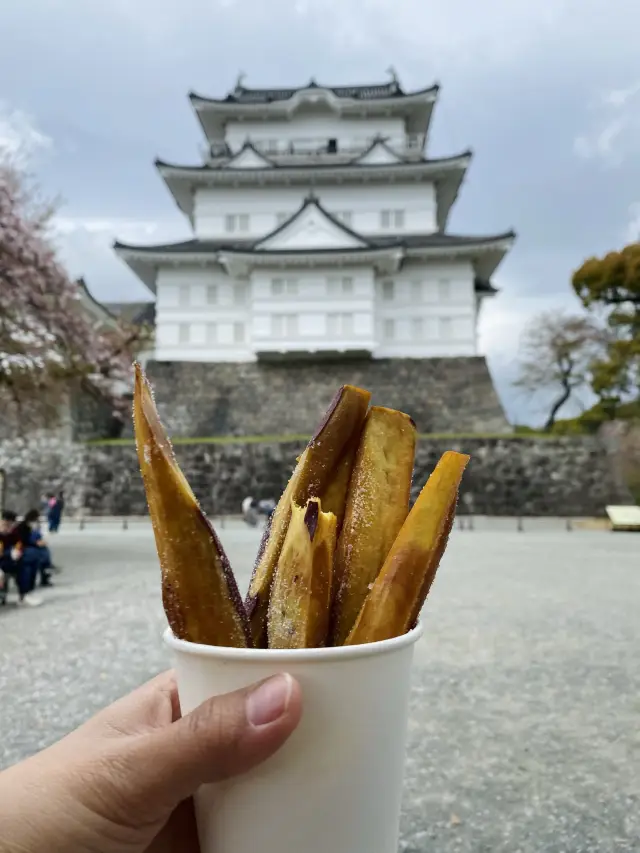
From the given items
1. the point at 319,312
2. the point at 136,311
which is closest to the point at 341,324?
the point at 319,312

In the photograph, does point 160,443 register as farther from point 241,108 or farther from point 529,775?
point 241,108

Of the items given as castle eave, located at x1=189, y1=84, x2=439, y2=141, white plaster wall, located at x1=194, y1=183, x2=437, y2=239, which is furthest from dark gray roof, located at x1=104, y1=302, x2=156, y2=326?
castle eave, located at x1=189, y1=84, x2=439, y2=141

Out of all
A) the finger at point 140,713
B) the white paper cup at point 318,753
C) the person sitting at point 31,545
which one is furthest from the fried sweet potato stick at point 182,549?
the person sitting at point 31,545

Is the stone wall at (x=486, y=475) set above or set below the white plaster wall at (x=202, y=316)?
below

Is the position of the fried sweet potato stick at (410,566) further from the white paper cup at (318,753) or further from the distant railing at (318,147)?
the distant railing at (318,147)

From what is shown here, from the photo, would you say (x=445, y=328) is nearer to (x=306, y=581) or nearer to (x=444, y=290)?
(x=444, y=290)
